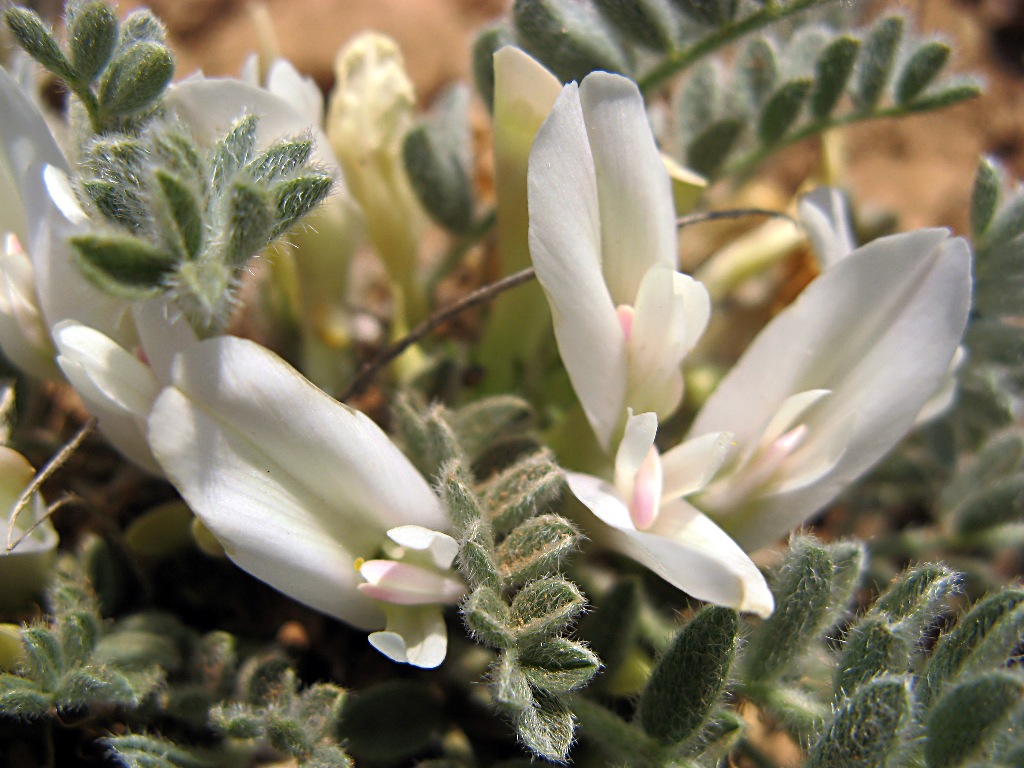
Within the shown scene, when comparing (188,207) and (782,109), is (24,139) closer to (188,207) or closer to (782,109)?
(188,207)

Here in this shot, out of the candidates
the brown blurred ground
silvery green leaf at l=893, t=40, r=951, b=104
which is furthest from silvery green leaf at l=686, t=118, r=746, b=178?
the brown blurred ground

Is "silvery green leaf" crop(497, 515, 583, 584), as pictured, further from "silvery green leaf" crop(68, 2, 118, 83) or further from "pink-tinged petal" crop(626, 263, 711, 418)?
"silvery green leaf" crop(68, 2, 118, 83)

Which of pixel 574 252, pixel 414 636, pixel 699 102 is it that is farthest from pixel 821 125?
pixel 414 636

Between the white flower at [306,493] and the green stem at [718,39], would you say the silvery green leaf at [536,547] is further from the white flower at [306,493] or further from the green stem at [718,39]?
the green stem at [718,39]

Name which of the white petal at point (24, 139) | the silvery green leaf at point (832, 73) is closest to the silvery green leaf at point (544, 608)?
the white petal at point (24, 139)

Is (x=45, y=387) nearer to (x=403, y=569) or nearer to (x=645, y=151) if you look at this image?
(x=403, y=569)

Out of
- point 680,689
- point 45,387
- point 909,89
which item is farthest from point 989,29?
point 45,387
